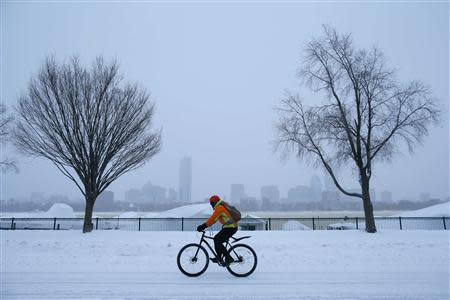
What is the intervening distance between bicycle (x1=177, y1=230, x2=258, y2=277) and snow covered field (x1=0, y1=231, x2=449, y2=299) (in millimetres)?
186

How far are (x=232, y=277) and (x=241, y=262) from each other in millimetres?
389

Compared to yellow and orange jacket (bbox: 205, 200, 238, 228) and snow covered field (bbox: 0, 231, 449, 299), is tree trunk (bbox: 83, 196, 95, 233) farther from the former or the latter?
yellow and orange jacket (bbox: 205, 200, 238, 228)

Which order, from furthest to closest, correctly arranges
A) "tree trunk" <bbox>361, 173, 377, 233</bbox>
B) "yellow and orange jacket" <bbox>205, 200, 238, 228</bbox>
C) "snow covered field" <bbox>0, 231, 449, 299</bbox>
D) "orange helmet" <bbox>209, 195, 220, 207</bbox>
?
"tree trunk" <bbox>361, 173, 377, 233</bbox>
"orange helmet" <bbox>209, 195, 220, 207</bbox>
"yellow and orange jacket" <bbox>205, 200, 238, 228</bbox>
"snow covered field" <bbox>0, 231, 449, 299</bbox>

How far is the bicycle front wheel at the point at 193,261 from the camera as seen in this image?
258 inches

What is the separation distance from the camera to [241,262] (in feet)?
21.2

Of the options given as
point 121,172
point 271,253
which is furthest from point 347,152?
point 121,172

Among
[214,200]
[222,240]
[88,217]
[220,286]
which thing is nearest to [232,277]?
[220,286]

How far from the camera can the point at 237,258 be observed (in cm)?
648

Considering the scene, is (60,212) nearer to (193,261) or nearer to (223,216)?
(193,261)

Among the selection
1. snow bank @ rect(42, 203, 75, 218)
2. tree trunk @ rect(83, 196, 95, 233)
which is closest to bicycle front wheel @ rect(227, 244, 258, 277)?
tree trunk @ rect(83, 196, 95, 233)

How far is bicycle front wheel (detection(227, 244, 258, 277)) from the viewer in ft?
21.1

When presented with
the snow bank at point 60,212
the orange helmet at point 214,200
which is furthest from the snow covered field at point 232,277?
the snow bank at point 60,212

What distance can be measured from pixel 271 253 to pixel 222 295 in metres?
4.68

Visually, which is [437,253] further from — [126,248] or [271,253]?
[126,248]
